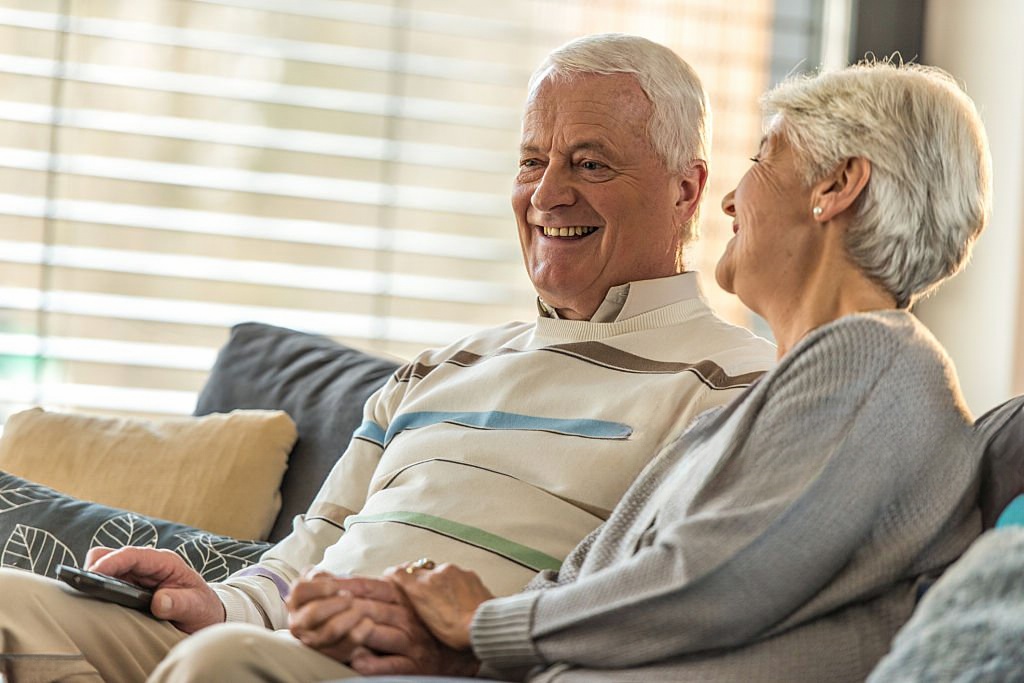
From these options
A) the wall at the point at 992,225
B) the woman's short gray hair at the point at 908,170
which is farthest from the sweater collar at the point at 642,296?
the wall at the point at 992,225

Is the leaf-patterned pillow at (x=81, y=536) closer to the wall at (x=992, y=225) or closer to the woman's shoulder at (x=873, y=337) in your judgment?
the woman's shoulder at (x=873, y=337)

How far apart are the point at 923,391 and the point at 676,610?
1.08 ft

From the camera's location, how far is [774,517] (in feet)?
4.02

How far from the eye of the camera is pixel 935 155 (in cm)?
142

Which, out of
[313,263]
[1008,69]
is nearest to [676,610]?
[313,263]

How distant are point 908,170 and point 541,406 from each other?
2.02ft

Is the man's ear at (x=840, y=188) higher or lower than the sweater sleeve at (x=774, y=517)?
higher

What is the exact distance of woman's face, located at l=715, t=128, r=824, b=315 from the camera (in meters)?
1.48

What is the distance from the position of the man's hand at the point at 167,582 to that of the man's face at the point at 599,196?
693 mm

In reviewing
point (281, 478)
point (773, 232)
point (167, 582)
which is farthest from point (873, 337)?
point (281, 478)

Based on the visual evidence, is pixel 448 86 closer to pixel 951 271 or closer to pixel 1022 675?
pixel 951 271

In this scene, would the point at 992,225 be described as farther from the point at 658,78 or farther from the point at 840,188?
the point at 840,188

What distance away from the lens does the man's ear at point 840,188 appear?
1.43 metres

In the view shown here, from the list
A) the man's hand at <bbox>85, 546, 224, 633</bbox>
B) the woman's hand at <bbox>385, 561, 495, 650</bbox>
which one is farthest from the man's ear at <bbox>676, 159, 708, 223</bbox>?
the man's hand at <bbox>85, 546, 224, 633</bbox>
